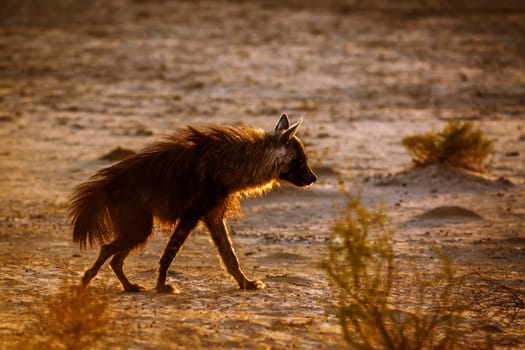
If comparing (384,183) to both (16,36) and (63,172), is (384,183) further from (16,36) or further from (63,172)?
(16,36)

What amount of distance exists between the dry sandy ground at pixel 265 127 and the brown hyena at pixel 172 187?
44 cm

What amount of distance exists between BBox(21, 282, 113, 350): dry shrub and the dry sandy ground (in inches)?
5.8

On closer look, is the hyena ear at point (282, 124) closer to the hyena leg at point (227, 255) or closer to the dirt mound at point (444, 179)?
the hyena leg at point (227, 255)

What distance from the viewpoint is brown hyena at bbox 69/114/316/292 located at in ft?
25.6

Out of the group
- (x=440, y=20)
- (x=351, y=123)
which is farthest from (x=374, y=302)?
(x=440, y=20)

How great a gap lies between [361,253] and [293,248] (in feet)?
13.5

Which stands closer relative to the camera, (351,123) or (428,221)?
(428,221)

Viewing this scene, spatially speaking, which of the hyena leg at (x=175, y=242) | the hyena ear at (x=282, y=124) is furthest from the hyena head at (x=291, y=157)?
the hyena leg at (x=175, y=242)

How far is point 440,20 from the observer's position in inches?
1423

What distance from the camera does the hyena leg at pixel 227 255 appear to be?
8.17 m

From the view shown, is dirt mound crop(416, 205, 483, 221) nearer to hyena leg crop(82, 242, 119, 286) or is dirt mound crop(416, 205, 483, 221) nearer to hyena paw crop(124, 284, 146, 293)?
hyena paw crop(124, 284, 146, 293)

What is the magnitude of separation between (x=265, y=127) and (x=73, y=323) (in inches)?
461

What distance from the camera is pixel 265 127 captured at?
17.8 meters

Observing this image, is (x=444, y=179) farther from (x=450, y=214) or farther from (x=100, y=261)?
(x=100, y=261)
